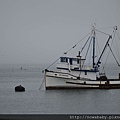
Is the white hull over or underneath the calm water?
over

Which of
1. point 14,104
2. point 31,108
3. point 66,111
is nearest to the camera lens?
point 66,111

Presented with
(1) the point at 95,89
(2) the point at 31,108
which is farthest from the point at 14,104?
(1) the point at 95,89

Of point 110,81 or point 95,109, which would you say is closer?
point 95,109

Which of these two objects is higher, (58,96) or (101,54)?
(101,54)

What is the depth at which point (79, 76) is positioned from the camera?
162 ft

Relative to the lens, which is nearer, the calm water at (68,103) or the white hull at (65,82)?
the calm water at (68,103)

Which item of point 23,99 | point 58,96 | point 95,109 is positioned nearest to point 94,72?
point 58,96

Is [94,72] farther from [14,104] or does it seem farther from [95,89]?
[14,104]

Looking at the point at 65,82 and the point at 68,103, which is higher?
the point at 65,82

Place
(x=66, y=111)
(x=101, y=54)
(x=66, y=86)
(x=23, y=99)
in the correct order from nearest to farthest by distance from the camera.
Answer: (x=66, y=111) → (x=23, y=99) → (x=66, y=86) → (x=101, y=54)

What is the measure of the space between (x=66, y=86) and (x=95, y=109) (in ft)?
45.4

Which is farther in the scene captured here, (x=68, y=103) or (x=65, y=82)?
(x=65, y=82)

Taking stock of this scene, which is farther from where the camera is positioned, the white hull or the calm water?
the white hull

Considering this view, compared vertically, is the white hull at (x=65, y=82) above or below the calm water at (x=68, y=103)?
above
